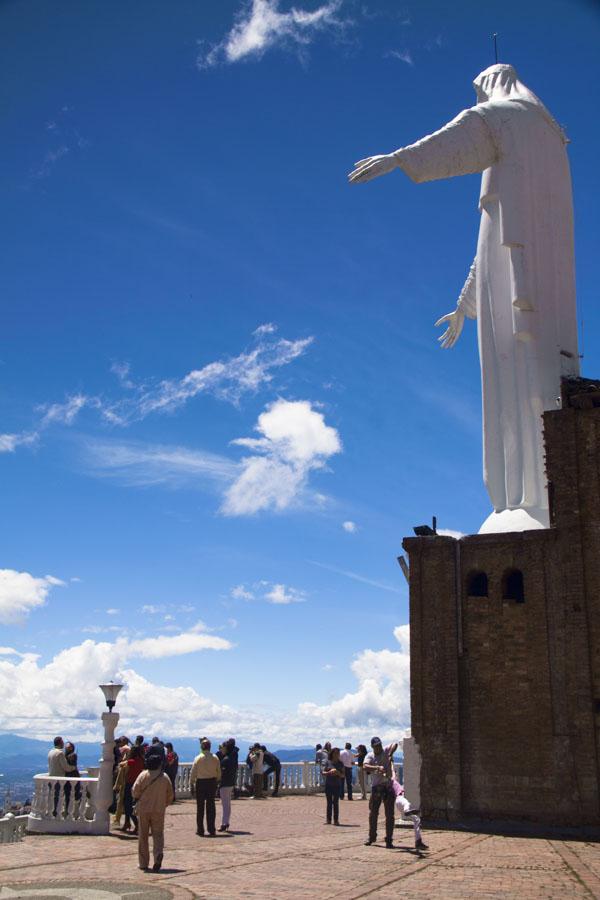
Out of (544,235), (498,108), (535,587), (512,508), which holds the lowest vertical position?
(535,587)

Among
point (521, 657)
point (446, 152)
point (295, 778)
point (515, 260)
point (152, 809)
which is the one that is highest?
point (446, 152)

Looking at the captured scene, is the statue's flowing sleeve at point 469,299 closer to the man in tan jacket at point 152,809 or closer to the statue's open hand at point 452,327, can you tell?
the statue's open hand at point 452,327

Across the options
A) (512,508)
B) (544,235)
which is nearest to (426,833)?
(512,508)

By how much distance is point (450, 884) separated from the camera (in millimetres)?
11102

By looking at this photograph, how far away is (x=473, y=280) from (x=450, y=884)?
68.7ft

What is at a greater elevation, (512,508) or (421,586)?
(512,508)

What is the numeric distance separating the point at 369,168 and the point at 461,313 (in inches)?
277

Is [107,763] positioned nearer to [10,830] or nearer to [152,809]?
[10,830]

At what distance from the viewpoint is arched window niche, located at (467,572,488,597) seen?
806 inches

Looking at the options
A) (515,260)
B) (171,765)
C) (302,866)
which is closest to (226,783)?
(302,866)

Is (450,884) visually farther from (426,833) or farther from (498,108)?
(498,108)

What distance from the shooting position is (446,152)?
24.2 meters

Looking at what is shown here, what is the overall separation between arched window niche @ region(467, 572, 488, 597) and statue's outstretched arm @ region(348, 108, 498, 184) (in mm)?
10997

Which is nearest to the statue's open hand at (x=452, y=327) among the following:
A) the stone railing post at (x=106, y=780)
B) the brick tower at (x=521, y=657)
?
the brick tower at (x=521, y=657)
